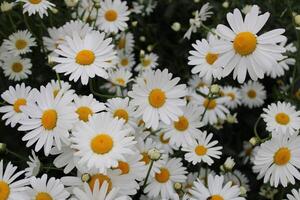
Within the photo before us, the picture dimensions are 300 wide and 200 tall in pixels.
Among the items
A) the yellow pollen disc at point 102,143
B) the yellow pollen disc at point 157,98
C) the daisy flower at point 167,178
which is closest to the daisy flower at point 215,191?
the daisy flower at point 167,178

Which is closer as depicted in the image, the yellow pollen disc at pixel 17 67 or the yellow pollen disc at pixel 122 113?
the yellow pollen disc at pixel 122 113

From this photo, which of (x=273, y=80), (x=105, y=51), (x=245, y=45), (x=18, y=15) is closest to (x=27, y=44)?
(x=18, y=15)

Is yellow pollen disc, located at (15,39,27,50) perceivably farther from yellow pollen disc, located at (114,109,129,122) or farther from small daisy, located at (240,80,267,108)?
small daisy, located at (240,80,267,108)

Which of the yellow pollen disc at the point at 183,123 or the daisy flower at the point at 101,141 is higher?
the yellow pollen disc at the point at 183,123

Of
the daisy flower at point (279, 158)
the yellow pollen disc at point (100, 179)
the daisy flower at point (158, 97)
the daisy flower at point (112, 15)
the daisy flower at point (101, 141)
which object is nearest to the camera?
the daisy flower at point (101, 141)

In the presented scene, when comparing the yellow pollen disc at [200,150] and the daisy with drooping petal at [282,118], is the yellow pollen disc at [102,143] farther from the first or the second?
the daisy with drooping petal at [282,118]

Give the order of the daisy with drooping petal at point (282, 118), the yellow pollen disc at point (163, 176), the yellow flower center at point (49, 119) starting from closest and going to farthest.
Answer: the yellow flower center at point (49, 119)
the yellow pollen disc at point (163, 176)
the daisy with drooping petal at point (282, 118)

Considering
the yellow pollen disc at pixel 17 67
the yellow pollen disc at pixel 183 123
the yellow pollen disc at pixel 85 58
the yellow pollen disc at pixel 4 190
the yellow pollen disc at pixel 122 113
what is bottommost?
the yellow pollen disc at pixel 4 190

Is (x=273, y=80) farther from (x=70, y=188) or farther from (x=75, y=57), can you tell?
(x=70, y=188)

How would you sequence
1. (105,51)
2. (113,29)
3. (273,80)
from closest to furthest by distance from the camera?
1. (105,51)
2. (113,29)
3. (273,80)
